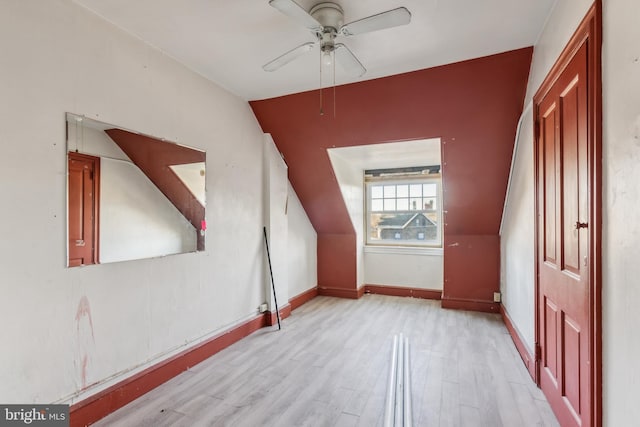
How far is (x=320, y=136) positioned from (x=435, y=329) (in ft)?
8.01

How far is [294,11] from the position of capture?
Result: 5.08ft

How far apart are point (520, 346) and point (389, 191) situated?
9.39ft

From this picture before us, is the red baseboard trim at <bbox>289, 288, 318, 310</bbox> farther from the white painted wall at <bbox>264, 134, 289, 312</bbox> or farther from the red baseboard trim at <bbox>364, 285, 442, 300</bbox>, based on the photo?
the red baseboard trim at <bbox>364, 285, 442, 300</bbox>

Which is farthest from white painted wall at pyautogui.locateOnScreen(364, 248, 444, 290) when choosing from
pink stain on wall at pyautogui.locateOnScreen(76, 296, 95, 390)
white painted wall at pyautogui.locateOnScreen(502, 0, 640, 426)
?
pink stain on wall at pyautogui.locateOnScreen(76, 296, 95, 390)

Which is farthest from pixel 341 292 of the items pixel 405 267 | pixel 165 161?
pixel 165 161

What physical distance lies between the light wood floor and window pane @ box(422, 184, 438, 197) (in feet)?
6.42

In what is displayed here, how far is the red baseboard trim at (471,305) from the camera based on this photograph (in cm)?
382

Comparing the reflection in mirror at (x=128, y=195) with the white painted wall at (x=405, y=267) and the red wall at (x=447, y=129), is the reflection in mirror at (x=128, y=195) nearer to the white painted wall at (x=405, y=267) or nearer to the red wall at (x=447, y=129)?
the red wall at (x=447, y=129)

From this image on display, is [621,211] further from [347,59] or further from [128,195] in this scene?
[128,195]

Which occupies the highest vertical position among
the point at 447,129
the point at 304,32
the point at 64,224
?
the point at 304,32

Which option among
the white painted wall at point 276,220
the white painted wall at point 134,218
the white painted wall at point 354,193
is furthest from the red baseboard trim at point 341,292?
the white painted wall at point 134,218

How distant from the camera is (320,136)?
3359mm

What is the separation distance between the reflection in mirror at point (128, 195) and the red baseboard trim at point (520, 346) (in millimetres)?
2779

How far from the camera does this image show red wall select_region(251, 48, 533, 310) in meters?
2.56
